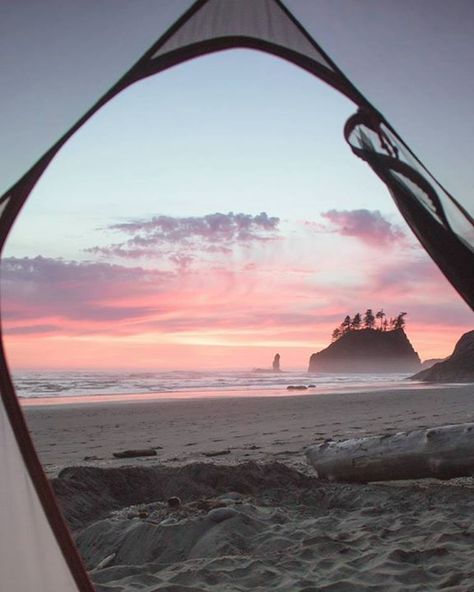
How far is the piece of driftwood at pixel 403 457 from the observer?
497 centimetres

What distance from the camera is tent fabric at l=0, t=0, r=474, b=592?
92.1 inches

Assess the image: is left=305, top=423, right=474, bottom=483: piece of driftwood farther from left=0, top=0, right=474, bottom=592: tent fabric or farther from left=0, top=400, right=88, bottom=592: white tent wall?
left=0, top=400, right=88, bottom=592: white tent wall

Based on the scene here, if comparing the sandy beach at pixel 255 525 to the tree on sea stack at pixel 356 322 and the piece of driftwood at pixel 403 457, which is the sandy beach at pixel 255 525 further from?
the tree on sea stack at pixel 356 322

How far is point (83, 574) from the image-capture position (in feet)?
8.10

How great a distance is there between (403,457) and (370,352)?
3313 inches

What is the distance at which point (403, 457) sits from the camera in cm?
521

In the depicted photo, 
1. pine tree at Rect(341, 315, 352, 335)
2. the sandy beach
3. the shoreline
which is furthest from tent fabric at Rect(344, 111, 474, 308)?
pine tree at Rect(341, 315, 352, 335)

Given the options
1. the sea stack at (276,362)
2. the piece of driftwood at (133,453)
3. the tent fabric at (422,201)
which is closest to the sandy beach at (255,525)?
the piece of driftwood at (133,453)

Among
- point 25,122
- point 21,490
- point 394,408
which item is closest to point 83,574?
point 21,490

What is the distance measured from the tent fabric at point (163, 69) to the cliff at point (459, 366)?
26.5 meters

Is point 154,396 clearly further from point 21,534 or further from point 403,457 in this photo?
point 21,534

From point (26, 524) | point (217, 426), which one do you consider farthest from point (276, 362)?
point (26, 524)

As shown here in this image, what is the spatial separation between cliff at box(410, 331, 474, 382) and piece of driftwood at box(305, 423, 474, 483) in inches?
930

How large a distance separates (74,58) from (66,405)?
15509mm
